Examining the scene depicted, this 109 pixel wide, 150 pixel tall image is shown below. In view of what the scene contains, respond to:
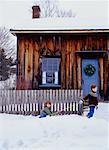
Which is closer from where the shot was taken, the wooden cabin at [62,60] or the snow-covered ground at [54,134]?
the snow-covered ground at [54,134]

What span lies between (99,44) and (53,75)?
2.94m

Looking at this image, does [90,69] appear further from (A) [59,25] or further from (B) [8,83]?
(B) [8,83]

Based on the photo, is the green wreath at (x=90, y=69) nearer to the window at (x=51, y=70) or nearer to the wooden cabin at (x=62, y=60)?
the wooden cabin at (x=62, y=60)

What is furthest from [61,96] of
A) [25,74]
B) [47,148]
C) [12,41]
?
[12,41]

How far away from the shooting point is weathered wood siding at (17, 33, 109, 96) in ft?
68.2

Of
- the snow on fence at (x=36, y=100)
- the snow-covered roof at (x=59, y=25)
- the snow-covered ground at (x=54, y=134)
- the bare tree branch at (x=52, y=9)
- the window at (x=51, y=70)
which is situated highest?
the bare tree branch at (x=52, y=9)

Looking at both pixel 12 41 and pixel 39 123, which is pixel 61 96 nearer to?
pixel 39 123

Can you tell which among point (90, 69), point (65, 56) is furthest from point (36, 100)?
point (90, 69)

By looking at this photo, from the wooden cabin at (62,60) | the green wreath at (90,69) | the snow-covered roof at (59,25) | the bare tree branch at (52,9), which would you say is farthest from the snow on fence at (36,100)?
the bare tree branch at (52,9)

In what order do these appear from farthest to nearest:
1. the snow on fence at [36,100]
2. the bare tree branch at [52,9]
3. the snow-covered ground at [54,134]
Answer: the bare tree branch at [52,9]
the snow on fence at [36,100]
the snow-covered ground at [54,134]

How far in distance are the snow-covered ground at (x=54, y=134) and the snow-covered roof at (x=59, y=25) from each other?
24.6 feet

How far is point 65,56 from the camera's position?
820 inches

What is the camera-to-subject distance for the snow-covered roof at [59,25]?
20.2 m

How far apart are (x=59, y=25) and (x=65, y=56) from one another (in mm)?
1840
